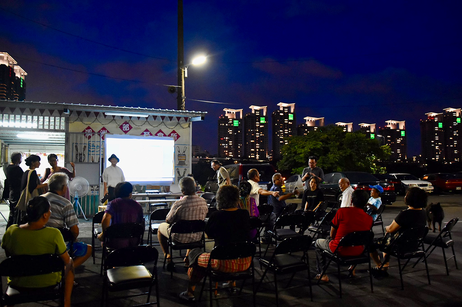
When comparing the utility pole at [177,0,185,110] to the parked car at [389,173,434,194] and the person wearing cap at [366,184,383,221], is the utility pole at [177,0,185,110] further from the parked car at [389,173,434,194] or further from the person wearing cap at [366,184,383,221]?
the parked car at [389,173,434,194]

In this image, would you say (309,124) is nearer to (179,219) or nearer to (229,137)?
(229,137)

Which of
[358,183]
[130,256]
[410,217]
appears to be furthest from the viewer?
[358,183]

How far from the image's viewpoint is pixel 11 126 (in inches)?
320

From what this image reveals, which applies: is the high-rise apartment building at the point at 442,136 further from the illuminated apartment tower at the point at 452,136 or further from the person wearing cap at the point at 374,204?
the person wearing cap at the point at 374,204

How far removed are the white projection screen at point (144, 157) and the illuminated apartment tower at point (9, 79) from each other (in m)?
11.6

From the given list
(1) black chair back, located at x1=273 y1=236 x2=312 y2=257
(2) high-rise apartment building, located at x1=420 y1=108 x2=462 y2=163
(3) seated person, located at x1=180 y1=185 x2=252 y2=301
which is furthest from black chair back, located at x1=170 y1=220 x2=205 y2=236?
(2) high-rise apartment building, located at x1=420 y1=108 x2=462 y2=163

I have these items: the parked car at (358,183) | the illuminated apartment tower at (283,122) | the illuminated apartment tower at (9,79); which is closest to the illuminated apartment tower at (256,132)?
the illuminated apartment tower at (283,122)

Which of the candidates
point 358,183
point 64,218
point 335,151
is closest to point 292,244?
point 64,218

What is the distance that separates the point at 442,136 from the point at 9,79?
72.4 meters

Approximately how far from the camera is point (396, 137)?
7369 cm

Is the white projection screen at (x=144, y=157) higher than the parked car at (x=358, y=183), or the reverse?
the white projection screen at (x=144, y=157)

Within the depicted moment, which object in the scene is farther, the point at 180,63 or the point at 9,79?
the point at 9,79

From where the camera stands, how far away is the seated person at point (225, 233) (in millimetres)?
3492

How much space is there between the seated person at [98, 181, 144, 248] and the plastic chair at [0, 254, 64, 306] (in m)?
1.33
